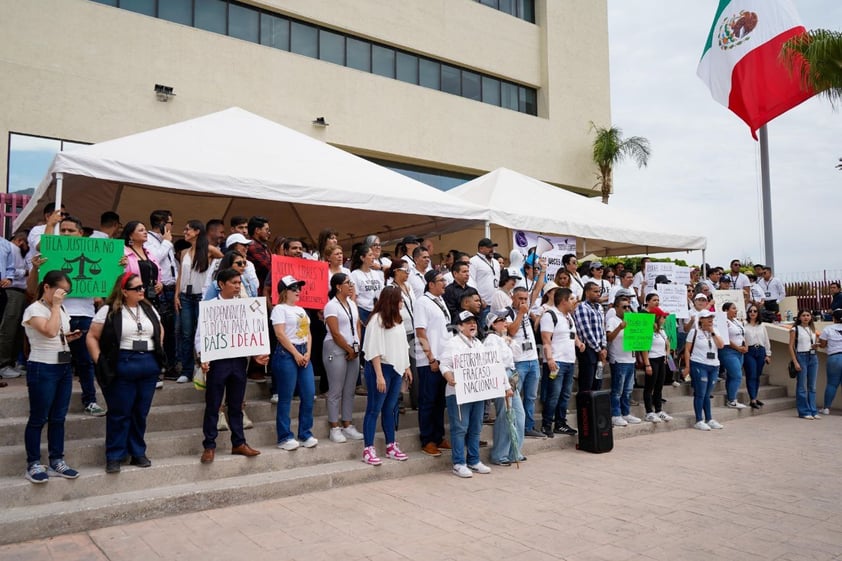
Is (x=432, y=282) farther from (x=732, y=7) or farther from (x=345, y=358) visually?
(x=732, y=7)

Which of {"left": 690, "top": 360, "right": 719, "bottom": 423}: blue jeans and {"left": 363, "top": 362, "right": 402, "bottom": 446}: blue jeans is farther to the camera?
{"left": 690, "top": 360, "right": 719, "bottom": 423}: blue jeans

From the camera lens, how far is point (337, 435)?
676cm

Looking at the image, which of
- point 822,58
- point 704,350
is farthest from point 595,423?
point 822,58

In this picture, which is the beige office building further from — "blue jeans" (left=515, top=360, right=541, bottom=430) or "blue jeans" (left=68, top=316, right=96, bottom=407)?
"blue jeans" (left=515, top=360, right=541, bottom=430)

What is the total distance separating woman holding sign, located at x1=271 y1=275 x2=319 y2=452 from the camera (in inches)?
251

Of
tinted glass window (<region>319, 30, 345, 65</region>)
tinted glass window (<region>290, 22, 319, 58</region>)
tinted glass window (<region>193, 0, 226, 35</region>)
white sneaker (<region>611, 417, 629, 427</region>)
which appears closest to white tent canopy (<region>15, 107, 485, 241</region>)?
white sneaker (<region>611, 417, 629, 427</region>)

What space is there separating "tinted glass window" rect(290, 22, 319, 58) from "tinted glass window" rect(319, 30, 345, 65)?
0.55 feet

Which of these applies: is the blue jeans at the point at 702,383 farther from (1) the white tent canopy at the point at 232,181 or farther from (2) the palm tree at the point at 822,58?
(2) the palm tree at the point at 822,58

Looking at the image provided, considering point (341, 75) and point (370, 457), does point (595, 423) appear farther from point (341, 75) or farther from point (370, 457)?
point (341, 75)

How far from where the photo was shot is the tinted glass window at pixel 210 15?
16.1 meters

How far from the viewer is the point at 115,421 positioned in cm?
534

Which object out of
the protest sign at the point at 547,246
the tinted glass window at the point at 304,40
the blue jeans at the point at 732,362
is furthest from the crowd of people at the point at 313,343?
the tinted glass window at the point at 304,40

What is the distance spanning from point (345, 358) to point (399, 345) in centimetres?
65

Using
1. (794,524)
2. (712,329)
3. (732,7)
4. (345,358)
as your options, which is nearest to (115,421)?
(345,358)
